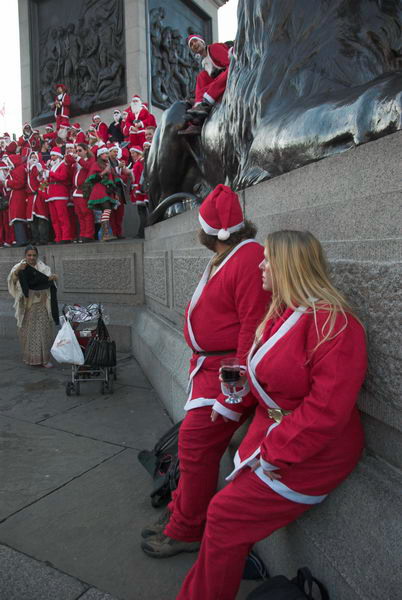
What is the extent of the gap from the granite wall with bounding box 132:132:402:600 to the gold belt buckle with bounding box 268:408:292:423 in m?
0.32

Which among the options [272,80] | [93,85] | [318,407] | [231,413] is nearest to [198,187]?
[272,80]

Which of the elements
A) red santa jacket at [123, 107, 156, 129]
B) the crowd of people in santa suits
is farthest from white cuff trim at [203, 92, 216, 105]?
red santa jacket at [123, 107, 156, 129]

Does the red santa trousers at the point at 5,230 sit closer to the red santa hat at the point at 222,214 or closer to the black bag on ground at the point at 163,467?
the black bag on ground at the point at 163,467

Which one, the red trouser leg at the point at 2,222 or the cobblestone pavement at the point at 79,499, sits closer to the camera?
the cobblestone pavement at the point at 79,499

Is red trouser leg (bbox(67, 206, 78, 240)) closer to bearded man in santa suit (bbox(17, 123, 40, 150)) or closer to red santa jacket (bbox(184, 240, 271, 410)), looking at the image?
bearded man in santa suit (bbox(17, 123, 40, 150))

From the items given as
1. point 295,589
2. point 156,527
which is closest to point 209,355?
point 156,527

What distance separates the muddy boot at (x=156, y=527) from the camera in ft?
8.11

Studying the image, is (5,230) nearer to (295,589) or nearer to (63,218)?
(63,218)

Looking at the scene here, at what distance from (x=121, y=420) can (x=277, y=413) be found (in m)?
2.78

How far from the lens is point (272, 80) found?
3.01m

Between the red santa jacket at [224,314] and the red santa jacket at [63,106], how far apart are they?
46.3 ft

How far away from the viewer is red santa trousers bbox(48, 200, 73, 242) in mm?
10227

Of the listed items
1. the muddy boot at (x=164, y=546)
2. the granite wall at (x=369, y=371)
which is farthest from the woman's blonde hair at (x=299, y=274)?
the muddy boot at (x=164, y=546)

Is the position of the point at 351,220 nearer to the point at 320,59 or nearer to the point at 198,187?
the point at 320,59
